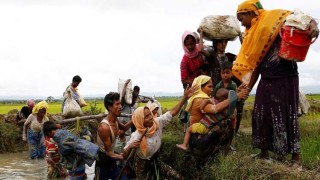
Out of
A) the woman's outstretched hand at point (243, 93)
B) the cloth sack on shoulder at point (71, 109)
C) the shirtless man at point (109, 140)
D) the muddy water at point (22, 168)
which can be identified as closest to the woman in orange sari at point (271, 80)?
the woman's outstretched hand at point (243, 93)

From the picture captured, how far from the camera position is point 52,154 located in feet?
23.6

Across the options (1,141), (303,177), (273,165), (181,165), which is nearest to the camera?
(303,177)

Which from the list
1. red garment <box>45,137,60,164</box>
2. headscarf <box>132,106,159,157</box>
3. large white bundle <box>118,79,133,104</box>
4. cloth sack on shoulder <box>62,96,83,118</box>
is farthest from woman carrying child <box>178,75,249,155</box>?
cloth sack on shoulder <box>62,96,83,118</box>

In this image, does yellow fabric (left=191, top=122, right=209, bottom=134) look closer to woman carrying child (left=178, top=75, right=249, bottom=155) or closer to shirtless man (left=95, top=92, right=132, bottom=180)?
woman carrying child (left=178, top=75, right=249, bottom=155)

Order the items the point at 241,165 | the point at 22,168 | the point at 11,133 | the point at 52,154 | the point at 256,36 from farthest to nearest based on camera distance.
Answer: the point at 11,133 → the point at 22,168 → the point at 52,154 → the point at 256,36 → the point at 241,165

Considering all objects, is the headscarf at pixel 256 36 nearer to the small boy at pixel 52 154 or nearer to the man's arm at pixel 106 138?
the man's arm at pixel 106 138

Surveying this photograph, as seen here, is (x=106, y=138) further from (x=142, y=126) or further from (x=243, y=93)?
(x=243, y=93)

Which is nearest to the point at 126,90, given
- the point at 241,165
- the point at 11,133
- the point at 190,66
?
→ the point at 190,66

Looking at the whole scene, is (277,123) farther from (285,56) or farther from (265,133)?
(285,56)

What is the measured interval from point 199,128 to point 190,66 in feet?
4.86

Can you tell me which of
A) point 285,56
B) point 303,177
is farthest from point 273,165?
point 285,56

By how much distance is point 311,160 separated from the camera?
4.70 meters

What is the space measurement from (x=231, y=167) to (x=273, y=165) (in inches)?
17.8

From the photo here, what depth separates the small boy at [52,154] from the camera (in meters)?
6.40
